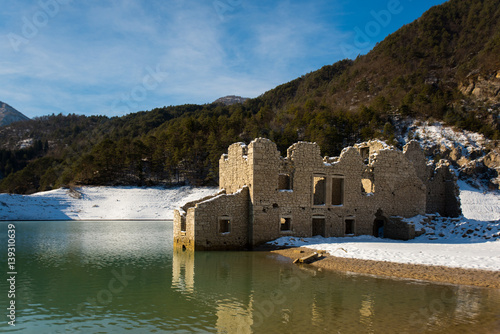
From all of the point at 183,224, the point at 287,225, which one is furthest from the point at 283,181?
the point at 183,224

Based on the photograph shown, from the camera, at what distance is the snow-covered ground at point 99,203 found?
49956 millimetres

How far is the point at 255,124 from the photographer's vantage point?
209 ft

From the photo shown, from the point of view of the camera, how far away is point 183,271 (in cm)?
1538

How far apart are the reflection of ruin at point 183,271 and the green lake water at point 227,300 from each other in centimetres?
4

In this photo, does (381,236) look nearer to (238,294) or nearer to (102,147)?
(238,294)

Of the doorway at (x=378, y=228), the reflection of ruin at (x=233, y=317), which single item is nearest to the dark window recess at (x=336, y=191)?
the doorway at (x=378, y=228)

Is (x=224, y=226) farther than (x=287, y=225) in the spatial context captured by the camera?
No

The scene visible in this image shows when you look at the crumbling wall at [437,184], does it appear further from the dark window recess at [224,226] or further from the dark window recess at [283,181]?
the dark window recess at [224,226]

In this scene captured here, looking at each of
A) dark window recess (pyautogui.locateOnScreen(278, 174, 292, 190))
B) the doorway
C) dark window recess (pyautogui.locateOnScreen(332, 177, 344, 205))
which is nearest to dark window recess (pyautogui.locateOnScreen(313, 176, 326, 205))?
dark window recess (pyautogui.locateOnScreen(332, 177, 344, 205))

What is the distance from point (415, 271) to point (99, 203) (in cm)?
4915

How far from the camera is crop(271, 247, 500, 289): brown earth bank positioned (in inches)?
516

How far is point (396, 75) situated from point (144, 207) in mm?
65727

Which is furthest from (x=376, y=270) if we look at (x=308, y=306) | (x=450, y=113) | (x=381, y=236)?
(x=450, y=113)

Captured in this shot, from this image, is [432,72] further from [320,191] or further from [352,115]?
[320,191]
